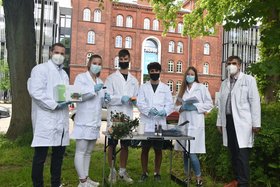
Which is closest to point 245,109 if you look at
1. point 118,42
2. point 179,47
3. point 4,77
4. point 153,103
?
point 153,103

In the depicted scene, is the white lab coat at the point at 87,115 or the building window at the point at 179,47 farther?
the building window at the point at 179,47

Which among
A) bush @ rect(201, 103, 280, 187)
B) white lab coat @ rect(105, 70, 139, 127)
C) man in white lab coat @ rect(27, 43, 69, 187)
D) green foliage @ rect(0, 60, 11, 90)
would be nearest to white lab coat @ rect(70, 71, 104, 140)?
man in white lab coat @ rect(27, 43, 69, 187)

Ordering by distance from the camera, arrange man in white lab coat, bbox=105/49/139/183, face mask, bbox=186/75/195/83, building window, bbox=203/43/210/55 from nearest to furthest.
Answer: man in white lab coat, bbox=105/49/139/183 < face mask, bbox=186/75/195/83 < building window, bbox=203/43/210/55

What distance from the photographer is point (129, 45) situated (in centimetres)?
5819

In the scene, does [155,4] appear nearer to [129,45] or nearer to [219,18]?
[219,18]

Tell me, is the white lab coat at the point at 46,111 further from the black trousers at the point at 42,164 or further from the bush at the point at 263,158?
the bush at the point at 263,158

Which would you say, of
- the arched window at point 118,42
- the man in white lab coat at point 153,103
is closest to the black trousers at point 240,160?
the man in white lab coat at point 153,103

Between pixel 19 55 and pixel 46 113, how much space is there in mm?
5146

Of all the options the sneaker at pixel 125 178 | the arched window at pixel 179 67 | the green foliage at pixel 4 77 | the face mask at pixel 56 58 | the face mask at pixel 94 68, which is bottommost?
the sneaker at pixel 125 178

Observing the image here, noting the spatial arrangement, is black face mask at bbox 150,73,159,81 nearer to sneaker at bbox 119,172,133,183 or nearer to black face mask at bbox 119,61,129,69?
black face mask at bbox 119,61,129,69

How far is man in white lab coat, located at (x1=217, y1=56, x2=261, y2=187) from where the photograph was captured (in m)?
5.50

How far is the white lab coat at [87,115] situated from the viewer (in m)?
5.59

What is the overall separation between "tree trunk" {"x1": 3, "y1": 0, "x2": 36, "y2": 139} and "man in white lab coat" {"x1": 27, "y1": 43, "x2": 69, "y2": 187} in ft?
15.4

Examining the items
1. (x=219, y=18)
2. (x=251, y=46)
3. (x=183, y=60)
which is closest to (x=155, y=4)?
(x=219, y=18)
